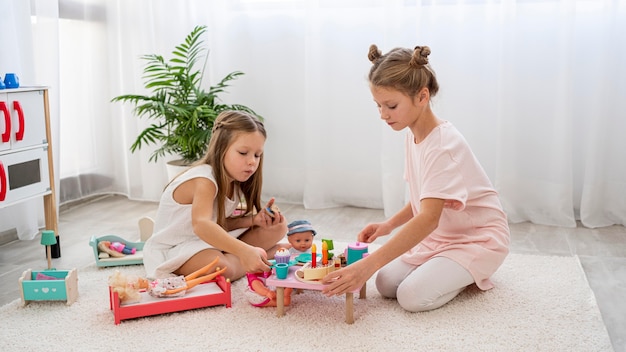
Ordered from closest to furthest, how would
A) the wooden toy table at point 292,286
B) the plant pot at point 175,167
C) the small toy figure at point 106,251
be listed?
the wooden toy table at point 292,286
the small toy figure at point 106,251
the plant pot at point 175,167

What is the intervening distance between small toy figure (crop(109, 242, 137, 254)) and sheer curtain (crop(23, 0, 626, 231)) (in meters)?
1.05

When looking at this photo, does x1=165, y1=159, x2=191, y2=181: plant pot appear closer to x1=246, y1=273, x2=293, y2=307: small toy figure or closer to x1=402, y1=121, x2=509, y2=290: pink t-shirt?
x1=246, y1=273, x2=293, y2=307: small toy figure

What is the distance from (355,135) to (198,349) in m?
1.77

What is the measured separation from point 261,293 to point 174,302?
0.25 metres

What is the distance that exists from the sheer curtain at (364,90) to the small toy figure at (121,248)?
3.44ft

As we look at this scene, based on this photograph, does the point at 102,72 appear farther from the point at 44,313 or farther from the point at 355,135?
the point at 44,313

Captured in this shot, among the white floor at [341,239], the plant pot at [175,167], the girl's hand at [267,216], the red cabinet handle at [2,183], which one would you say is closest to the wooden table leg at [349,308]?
the girl's hand at [267,216]

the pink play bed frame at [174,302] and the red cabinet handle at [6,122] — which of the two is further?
the red cabinet handle at [6,122]

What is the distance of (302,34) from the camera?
332 centimetres

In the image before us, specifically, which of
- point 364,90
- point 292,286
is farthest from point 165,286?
point 364,90

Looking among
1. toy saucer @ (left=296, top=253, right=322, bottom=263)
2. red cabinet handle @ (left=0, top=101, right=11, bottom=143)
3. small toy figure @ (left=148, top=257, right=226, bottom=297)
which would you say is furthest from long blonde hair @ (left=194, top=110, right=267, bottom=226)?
red cabinet handle @ (left=0, top=101, right=11, bottom=143)

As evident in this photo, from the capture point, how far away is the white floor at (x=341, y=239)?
7.13ft

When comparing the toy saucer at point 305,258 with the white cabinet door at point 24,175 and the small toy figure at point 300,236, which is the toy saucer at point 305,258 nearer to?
the small toy figure at point 300,236

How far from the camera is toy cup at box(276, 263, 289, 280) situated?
191 cm
